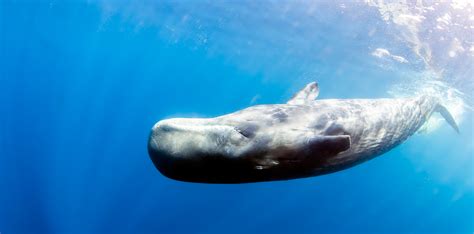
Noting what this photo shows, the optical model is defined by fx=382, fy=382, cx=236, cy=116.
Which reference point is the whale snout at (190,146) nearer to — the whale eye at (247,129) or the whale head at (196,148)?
the whale head at (196,148)

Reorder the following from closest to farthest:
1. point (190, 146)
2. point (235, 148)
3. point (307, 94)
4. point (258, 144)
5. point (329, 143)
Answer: point (190, 146)
point (329, 143)
point (235, 148)
point (258, 144)
point (307, 94)

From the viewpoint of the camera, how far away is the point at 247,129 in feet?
13.2

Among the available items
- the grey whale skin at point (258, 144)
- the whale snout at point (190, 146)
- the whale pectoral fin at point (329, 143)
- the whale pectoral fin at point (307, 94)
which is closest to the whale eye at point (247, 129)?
the grey whale skin at point (258, 144)

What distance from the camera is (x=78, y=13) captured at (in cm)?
4303

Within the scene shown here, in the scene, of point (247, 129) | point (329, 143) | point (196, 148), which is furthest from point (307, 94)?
point (196, 148)

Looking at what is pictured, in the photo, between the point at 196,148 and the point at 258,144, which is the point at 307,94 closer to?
the point at 258,144

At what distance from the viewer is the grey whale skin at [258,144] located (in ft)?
11.6

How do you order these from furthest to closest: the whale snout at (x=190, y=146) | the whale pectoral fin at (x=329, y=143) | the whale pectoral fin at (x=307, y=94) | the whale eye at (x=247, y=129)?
the whale pectoral fin at (x=307, y=94), the whale eye at (x=247, y=129), the whale pectoral fin at (x=329, y=143), the whale snout at (x=190, y=146)

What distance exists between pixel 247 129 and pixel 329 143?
2.83 ft

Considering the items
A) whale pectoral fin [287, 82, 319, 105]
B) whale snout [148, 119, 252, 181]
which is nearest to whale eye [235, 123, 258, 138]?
whale snout [148, 119, 252, 181]

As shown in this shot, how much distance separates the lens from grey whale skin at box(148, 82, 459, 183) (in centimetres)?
353

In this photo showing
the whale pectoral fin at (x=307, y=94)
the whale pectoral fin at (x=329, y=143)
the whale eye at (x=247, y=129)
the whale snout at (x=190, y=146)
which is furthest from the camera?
the whale pectoral fin at (x=307, y=94)

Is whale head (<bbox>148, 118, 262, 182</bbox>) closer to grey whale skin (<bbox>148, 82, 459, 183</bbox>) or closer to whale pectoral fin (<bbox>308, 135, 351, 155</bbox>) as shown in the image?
grey whale skin (<bbox>148, 82, 459, 183</bbox>)

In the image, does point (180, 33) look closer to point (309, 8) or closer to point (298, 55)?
point (298, 55)
